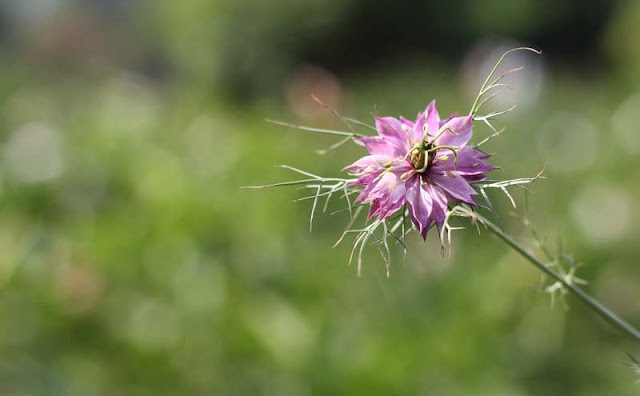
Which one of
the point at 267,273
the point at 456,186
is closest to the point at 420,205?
the point at 456,186

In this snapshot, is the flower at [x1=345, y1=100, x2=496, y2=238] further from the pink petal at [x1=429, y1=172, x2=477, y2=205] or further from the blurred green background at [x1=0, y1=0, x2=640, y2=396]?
the blurred green background at [x1=0, y1=0, x2=640, y2=396]

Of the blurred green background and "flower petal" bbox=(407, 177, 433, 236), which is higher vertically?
the blurred green background

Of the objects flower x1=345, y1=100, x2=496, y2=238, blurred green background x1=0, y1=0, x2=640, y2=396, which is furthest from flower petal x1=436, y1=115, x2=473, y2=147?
blurred green background x1=0, y1=0, x2=640, y2=396

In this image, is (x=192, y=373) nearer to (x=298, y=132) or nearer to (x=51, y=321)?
(x=51, y=321)

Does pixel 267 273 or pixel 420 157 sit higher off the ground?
pixel 267 273

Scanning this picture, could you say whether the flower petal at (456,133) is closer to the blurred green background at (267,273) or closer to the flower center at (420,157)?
the flower center at (420,157)

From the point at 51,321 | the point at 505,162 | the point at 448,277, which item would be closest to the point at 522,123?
the point at 505,162

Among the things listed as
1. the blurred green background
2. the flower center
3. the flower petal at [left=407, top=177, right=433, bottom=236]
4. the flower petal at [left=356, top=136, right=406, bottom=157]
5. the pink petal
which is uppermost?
the blurred green background

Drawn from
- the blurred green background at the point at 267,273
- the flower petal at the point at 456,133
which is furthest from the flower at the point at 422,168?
the blurred green background at the point at 267,273

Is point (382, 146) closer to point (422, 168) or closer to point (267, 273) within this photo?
point (422, 168)
